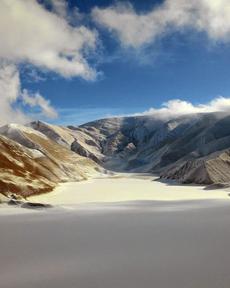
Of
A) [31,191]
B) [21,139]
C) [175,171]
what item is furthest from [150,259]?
[21,139]

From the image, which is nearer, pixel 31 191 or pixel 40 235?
pixel 40 235

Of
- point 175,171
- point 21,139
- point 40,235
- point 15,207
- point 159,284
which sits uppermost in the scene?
point 21,139

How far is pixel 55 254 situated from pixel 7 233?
24.5 feet

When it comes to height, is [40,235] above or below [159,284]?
above

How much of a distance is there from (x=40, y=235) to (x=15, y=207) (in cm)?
1811

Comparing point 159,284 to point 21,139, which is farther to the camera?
point 21,139

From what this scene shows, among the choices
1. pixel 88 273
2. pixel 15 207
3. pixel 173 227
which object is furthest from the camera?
pixel 15 207

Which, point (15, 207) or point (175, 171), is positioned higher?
point (175, 171)

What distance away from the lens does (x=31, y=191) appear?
5791 cm

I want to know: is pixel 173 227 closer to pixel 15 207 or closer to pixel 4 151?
pixel 15 207

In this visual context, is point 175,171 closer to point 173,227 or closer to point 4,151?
point 4,151

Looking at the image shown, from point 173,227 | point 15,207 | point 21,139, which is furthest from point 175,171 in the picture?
point 173,227

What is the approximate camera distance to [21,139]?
148375mm

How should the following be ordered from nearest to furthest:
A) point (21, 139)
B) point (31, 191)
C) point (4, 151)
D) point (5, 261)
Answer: point (5, 261)
point (31, 191)
point (4, 151)
point (21, 139)
